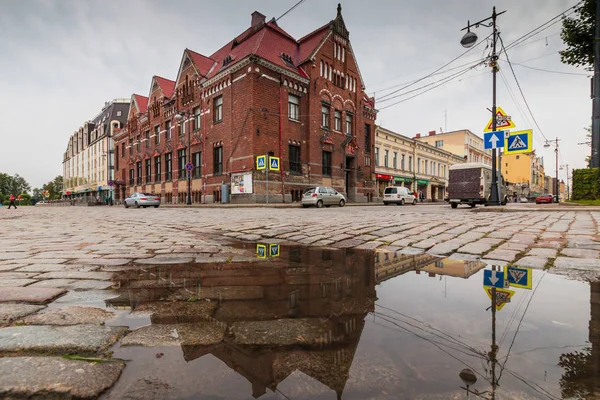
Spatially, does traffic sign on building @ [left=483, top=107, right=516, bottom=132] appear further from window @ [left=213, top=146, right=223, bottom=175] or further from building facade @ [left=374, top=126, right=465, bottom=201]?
building facade @ [left=374, top=126, right=465, bottom=201]

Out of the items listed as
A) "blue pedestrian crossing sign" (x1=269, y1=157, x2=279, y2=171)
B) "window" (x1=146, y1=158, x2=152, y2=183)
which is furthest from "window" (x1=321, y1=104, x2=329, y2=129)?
"window" (x1=146, y1=158, x2=152, y2=183)

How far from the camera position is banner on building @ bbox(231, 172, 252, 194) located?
22095 millimetres

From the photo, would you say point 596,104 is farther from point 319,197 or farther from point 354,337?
point 354,337

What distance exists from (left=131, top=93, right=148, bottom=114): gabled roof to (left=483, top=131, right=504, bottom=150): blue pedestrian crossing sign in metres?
38.7

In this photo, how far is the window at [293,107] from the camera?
25.0 meters

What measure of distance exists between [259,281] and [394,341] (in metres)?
1.38

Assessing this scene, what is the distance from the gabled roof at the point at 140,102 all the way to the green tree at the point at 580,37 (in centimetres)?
4053

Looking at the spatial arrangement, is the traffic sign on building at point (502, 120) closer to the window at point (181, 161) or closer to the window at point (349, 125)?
the window at point (349, 125)

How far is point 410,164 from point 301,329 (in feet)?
143

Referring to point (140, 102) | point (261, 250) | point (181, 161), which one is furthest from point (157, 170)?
point (261, 250)

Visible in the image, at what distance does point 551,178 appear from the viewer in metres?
129

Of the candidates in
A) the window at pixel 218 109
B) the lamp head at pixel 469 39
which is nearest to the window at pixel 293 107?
the window at pixel 218 109

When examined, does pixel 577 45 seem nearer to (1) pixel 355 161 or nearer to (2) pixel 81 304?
(1) pixel 355 161

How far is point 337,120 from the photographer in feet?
94.2
